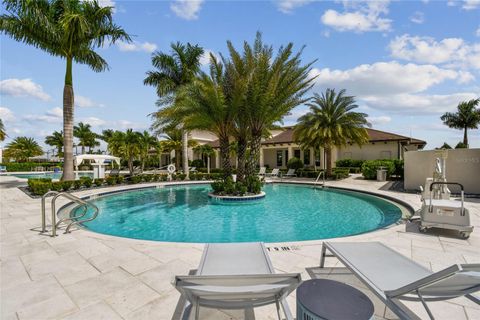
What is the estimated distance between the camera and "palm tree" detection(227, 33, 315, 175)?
12375 millimetres

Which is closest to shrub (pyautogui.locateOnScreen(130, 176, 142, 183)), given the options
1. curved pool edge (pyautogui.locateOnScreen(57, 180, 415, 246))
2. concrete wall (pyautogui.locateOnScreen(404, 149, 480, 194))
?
curved pool edge (pyautogui.locateOnScreen(57, 180, 415, 246))

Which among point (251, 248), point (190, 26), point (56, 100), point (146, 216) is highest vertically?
point (190, 26)

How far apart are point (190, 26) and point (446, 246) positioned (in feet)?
38.9

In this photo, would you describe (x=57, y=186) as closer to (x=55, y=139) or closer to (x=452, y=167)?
(x=452, y=167)

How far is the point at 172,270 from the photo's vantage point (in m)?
4.11

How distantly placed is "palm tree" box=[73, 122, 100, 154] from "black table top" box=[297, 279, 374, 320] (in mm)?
58075

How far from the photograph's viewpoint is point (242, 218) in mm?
9531

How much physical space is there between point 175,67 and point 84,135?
38.9 metres

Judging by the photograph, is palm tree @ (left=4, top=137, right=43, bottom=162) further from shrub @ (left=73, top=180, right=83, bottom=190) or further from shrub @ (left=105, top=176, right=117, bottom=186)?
shrub @ (left=73, top=180, right=83, bottom=190)

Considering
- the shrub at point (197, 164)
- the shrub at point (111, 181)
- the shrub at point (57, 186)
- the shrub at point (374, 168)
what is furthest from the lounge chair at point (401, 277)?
the shrub at point (197, 164)

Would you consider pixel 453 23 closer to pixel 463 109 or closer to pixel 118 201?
pixel 118 201

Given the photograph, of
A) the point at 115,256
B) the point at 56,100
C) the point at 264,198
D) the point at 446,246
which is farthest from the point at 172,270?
the point at 56,100

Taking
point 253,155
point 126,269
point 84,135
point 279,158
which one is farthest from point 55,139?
point 126,269

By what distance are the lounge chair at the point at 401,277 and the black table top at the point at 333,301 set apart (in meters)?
0.45
